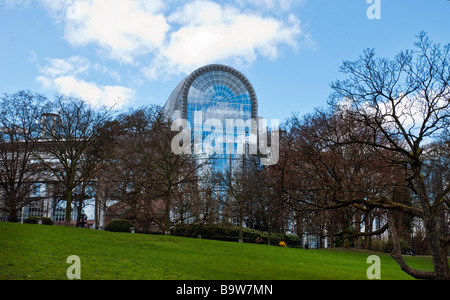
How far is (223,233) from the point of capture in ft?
137

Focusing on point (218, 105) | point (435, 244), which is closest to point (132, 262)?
point (435, 244)

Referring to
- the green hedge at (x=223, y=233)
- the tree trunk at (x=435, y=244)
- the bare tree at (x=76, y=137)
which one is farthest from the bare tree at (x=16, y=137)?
the tree trunk at (x=435, y=244)

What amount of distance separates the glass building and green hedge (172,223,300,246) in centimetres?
2883

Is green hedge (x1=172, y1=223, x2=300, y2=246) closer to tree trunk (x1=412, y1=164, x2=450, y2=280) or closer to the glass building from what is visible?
tree trunk (x1=412, y1=164, x2=450, y2=280)

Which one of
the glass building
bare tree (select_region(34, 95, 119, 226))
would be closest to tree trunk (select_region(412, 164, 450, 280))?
bare tree (select_region(34, 95, 119, 226))

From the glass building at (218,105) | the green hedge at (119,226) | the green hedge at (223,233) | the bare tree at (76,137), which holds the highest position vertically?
the glass building at (218,105)

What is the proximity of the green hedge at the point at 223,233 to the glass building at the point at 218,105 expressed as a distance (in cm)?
2883

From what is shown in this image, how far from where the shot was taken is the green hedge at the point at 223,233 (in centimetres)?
3882

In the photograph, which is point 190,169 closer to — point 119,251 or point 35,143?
point 35,143

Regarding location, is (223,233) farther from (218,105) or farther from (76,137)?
(218,105)

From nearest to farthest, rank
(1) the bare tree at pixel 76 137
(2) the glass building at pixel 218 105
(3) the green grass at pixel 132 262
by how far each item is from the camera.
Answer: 1. (3) the green grass at pixel 132 262
2. (1) the bare tree at pixel 76 137
3. (2) the glass building at pixel 218 105

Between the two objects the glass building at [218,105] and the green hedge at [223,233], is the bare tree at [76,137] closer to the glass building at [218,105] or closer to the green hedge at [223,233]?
the green hedge at [223,233]

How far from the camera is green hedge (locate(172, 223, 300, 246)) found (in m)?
38.8

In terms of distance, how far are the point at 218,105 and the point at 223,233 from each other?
3837 cm
